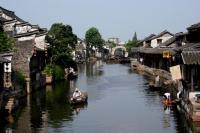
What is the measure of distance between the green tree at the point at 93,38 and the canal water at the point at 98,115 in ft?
376

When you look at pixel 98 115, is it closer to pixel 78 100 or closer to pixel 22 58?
pixel 78 100

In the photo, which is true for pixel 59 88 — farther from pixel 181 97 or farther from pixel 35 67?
pixel 181 97

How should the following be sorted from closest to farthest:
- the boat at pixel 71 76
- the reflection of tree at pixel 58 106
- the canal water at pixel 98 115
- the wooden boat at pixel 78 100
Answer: the canal water at pixel 98 115, the reflection of tree at pixel 58 106, the wooden boat at pixel 78 100, the boat at pixel 71 76

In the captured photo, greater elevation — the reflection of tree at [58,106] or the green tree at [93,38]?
the green tree at [93,38]

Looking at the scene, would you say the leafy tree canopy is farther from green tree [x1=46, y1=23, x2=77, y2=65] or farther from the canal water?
the canal water

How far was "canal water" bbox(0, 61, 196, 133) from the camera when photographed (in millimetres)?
34344

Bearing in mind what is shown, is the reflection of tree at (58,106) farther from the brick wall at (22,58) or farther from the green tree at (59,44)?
the green tree at (59,44)

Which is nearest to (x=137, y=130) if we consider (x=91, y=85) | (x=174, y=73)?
(x=174, y=73)

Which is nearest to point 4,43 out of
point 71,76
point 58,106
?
point 58,106

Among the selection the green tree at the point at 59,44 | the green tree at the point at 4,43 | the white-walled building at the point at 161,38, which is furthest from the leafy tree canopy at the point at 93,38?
the green tree at the point at 4,43

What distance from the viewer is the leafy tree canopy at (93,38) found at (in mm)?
172300

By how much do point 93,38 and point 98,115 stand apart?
440 feet

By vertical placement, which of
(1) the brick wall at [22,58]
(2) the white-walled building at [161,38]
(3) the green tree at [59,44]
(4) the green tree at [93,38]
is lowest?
(1) the brick wall at [22,58]

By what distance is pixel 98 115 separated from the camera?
133 feet
